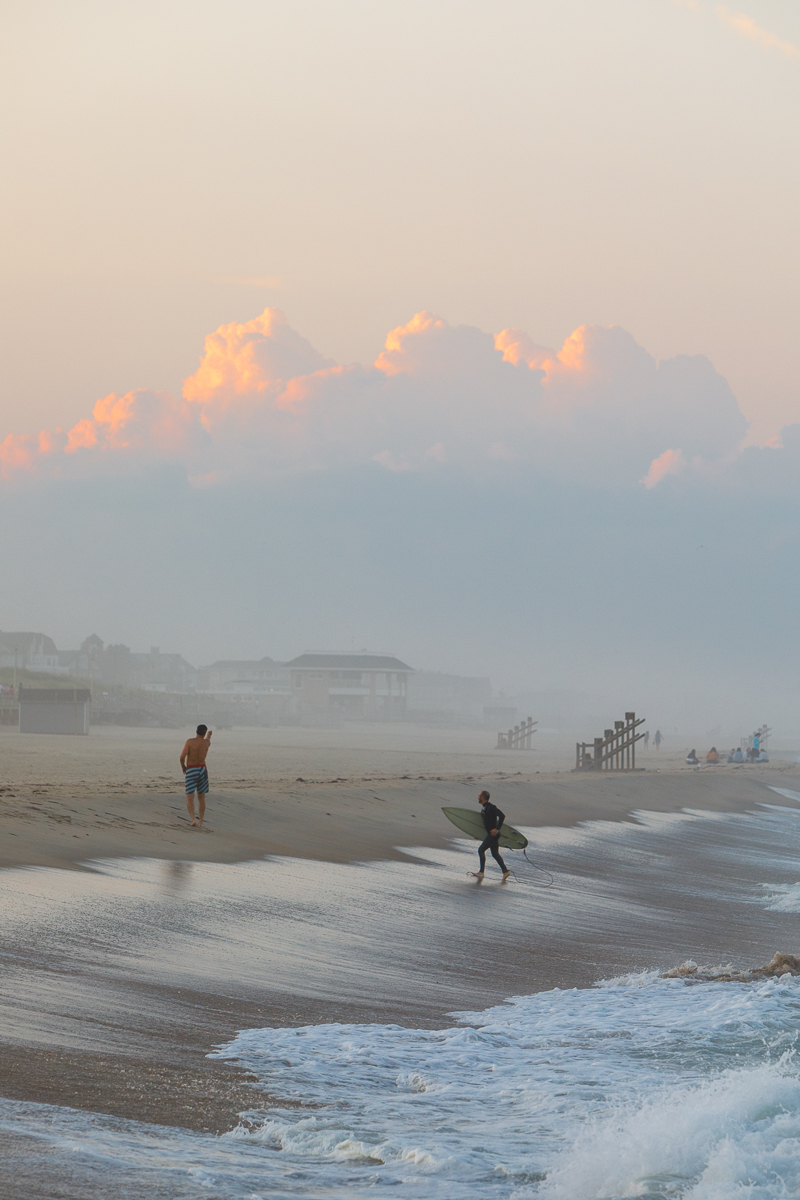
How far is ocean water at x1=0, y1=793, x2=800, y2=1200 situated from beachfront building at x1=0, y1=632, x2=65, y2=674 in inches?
5500

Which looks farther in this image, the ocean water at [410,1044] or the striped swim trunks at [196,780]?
the striped swim trunks at [196,780]

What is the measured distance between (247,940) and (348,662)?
14786 cm

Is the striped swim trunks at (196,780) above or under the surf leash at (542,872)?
above

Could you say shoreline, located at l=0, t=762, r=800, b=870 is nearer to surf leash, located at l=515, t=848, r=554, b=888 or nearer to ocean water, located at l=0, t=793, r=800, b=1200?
ocean water, located at l=0, t=793, r=800, b=1200

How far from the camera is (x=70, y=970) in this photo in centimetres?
838

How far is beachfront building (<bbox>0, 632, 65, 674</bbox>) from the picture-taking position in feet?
477

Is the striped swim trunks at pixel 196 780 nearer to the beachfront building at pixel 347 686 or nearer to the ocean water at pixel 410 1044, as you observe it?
the ocean water at pixel 410 1044

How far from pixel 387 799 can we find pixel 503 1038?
1606 centimetres

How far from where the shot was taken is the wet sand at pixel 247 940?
6.52m

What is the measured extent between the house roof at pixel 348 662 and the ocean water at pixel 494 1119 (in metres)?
145

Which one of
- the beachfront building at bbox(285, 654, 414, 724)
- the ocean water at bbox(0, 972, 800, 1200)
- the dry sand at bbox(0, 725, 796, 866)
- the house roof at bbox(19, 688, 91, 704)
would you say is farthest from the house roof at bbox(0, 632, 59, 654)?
the ocean water at bbox(0, 972, 800, 1200)

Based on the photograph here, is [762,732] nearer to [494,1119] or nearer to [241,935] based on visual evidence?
[241,935]

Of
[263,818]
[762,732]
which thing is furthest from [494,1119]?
[762,732]

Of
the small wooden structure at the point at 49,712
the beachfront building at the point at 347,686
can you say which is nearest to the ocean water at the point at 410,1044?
the small wooden structure at the point at 49,712
